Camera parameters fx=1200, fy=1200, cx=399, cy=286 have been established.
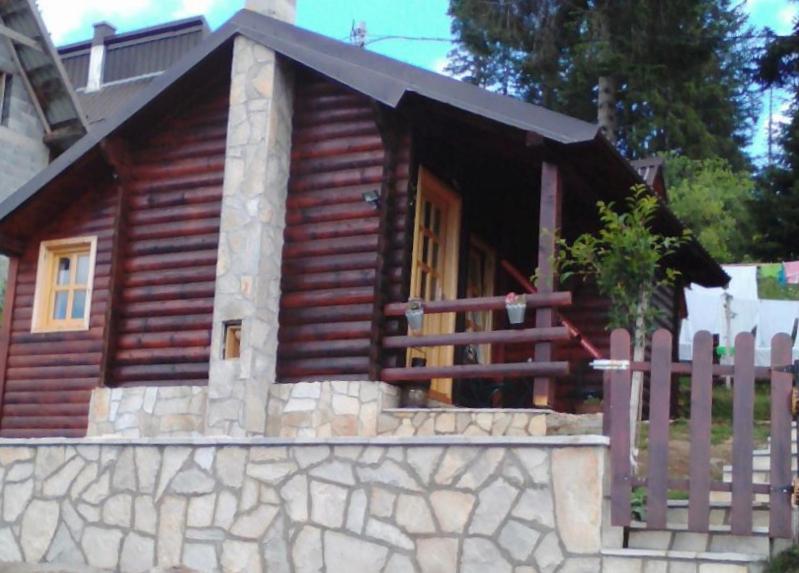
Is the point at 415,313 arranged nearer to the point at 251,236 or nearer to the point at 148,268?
the point at 251,236

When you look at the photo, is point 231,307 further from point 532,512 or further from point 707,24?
point 707,24

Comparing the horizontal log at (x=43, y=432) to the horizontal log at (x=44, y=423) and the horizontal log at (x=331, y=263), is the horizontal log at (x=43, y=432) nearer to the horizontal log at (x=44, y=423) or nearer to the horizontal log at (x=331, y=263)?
the horizontal log at (x=44, y=423)

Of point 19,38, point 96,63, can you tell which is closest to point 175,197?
point 19,38

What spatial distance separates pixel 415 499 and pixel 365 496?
0.44 m

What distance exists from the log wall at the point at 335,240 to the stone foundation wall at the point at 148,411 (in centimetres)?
104

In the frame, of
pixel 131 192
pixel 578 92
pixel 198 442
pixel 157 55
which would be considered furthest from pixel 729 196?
pixel 198 442

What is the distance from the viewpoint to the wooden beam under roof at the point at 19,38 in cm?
2189

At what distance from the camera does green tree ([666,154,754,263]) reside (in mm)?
32219

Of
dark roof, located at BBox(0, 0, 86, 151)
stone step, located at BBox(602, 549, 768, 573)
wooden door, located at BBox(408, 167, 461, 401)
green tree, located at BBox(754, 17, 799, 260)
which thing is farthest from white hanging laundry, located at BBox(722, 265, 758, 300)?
stone step, located at BBox(602, 549, 768, 573)

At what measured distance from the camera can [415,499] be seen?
353 inches

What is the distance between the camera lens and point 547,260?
11.1 meters

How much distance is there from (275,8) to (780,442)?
27.1 feet

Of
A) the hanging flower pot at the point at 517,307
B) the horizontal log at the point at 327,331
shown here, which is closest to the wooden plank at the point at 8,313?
the horizontal log at the point at 327,331

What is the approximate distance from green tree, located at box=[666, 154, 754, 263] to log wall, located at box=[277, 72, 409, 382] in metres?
20.9
